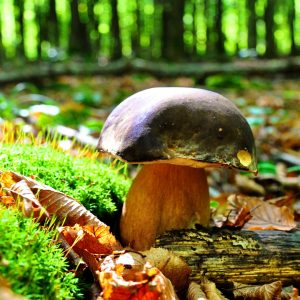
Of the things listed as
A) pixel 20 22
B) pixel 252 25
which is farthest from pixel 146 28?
pixel 20 22

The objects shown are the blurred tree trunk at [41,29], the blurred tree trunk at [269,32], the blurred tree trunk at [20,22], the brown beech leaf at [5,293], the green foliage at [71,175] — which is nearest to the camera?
the brown beech leaf at [5,293]

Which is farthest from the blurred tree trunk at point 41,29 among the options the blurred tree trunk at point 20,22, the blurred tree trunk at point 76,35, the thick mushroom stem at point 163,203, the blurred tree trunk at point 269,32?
the thick mushroom stem at point 163,203

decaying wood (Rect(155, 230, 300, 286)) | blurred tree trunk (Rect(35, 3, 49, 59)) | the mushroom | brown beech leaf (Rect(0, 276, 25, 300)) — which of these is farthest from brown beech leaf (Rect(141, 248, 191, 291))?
blurred tree trunk (Rect(35, 3, 49, 59))

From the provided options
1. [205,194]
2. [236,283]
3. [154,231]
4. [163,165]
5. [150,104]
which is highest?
[150,104]

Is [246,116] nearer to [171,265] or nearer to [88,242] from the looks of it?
[171,265]

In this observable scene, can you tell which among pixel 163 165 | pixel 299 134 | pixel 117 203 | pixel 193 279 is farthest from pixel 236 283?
pixel 299 134

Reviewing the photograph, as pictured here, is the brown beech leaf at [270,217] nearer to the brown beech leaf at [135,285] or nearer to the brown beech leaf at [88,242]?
the brown beech leaf at [88,242]

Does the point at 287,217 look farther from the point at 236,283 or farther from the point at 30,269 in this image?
the point at 30,269
